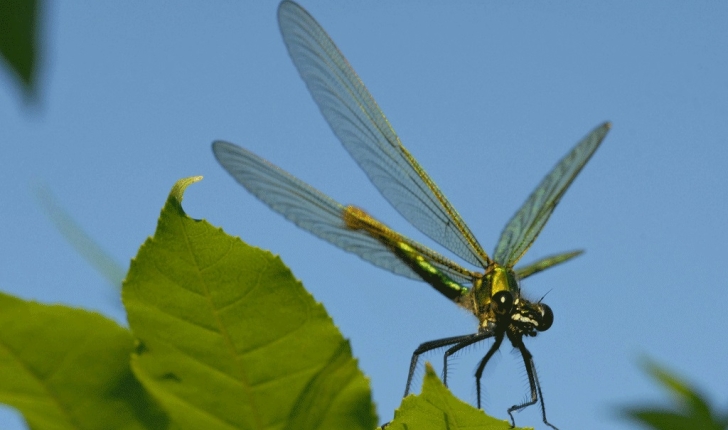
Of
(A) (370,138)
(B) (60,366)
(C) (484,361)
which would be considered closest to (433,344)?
(C) (484,361)

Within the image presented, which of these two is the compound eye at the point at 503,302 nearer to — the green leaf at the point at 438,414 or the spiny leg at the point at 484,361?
the spiny leg at the point at 484,361

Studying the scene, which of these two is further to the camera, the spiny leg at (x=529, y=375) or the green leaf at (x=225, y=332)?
the spiny leg at (x=529, y=375)

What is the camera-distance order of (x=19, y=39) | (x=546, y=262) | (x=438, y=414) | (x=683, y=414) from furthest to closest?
(x=546, y=262), (x=683, y=414), (x=438, y=414), (x=19, y=39)

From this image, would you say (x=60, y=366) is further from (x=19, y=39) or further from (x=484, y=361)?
(x=484, y=361)

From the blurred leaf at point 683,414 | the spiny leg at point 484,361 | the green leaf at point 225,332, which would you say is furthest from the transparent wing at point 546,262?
the green leaf at point 225,332

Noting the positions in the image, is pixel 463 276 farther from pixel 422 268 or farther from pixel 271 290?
pixel 271 290

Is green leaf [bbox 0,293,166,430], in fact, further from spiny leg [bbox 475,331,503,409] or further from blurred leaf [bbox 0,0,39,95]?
spiny leg [bbox 475,331,503,409]
